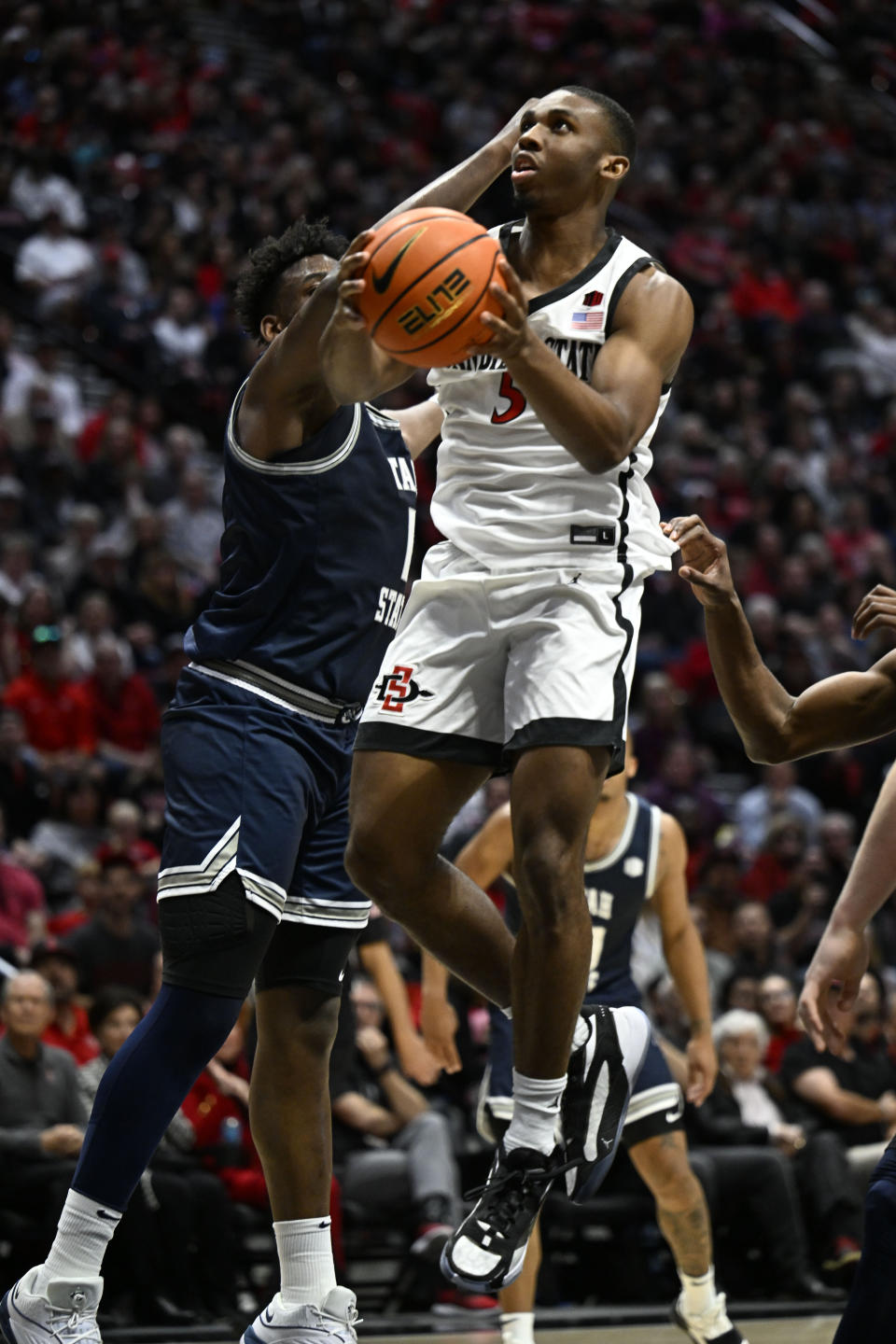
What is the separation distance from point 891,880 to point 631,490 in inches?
42.0

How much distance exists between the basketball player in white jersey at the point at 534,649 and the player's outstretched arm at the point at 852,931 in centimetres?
51

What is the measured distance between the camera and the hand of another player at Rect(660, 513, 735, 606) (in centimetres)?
408

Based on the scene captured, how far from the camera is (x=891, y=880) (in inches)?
145

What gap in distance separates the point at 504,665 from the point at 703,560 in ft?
1.72

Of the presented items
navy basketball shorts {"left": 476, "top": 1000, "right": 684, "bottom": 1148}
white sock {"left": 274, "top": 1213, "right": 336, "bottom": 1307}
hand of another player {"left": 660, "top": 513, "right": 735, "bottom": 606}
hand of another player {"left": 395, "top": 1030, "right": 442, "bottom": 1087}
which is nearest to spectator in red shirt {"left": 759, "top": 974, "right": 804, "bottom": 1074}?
hand of another player {"left": 395, "top": 1030, "right": 442, "bottom": 1087}

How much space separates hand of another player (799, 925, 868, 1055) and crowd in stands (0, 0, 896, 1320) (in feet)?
12.3

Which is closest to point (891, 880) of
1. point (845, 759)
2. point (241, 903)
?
point (241, 903)

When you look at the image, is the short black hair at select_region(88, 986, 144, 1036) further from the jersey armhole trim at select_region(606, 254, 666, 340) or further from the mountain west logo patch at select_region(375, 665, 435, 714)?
the jersey armhole trim at select_region(606, 254, 666, 340)

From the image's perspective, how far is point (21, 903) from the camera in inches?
367

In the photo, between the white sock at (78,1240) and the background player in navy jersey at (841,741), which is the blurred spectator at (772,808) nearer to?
the background player in navy jersey at (841,741)

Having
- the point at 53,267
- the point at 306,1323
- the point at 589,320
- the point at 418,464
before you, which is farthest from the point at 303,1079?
→ the point at 53,267

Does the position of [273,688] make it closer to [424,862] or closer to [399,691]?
[399,691]

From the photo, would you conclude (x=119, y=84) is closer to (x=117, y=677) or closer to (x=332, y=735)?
(x=117, y=677)

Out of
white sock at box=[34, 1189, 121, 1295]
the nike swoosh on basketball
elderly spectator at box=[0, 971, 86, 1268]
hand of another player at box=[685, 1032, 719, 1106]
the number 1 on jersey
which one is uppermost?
the nike swoosh on basketball
